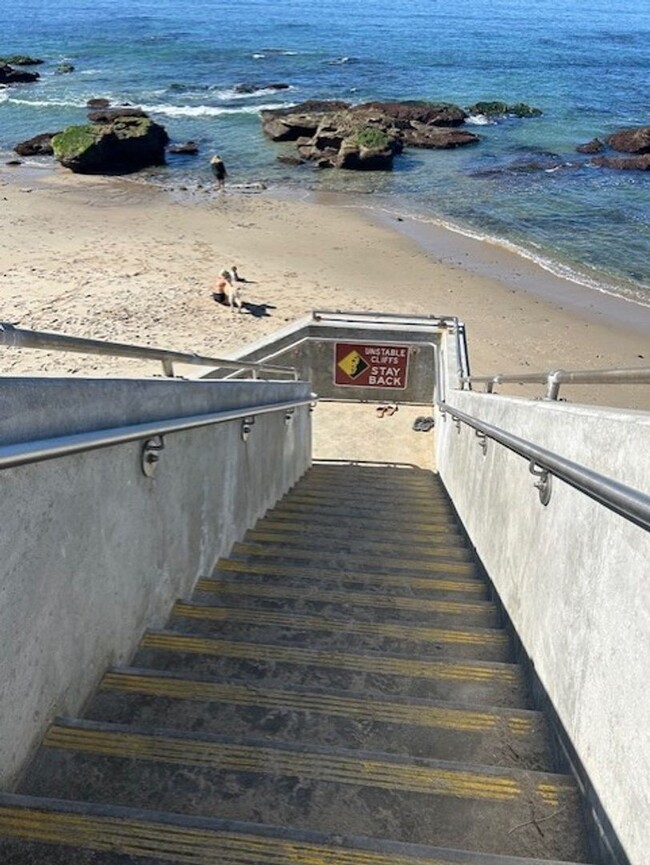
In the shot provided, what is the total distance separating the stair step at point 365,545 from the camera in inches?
183

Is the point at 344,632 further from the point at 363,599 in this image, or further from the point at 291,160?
the point at 291,160

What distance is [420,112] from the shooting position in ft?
116

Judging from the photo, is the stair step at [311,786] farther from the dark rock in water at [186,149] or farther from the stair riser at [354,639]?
the dark rock in water at [186,149]

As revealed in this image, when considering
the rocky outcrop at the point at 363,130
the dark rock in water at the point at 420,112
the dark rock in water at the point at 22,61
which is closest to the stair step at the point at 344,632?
the rocky outcrop at the point at 363,130

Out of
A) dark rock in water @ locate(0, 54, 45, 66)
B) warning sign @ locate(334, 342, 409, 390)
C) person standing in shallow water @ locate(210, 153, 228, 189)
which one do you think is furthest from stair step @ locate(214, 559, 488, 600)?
dark rock in water @ locate(0, 54, 45, 66)

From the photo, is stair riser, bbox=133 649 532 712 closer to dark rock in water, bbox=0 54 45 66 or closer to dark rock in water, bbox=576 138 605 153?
dark rock in water, bbox=576 138 605 153

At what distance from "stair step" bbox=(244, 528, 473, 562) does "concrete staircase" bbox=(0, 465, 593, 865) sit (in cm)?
107

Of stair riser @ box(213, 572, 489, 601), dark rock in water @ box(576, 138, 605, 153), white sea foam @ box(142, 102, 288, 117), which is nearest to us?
stair riser @ box(213, 572, 489, 601)

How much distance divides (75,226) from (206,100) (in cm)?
2508

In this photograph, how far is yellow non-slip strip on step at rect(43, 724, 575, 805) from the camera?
6.52 feet

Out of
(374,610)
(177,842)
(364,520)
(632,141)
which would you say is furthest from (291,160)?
(177,842)

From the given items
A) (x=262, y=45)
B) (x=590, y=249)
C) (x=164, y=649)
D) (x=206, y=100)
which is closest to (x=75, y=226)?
(x=590, y=249)

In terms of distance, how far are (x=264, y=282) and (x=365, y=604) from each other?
1344 centimetres

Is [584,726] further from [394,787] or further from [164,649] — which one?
[164,649]
